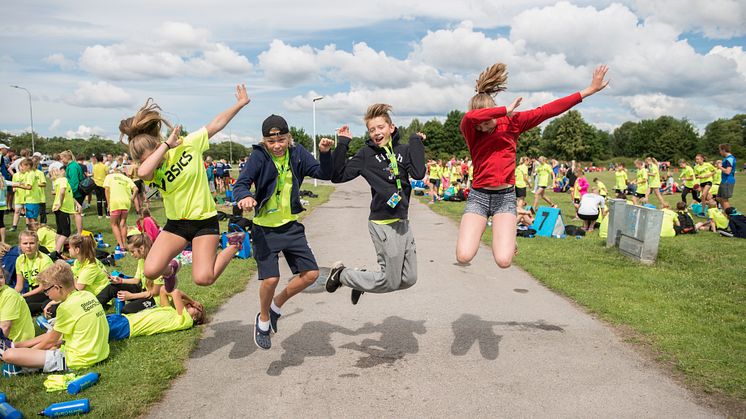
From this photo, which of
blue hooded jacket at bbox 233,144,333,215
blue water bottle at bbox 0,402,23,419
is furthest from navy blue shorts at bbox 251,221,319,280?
blue water bottle at bbox 0,402,23,419

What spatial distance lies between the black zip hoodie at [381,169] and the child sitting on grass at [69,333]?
2.67 metres

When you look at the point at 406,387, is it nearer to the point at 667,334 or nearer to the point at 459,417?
the point at 459,417

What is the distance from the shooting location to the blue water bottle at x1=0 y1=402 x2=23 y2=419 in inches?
150

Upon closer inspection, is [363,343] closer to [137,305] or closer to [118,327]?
[118,327]

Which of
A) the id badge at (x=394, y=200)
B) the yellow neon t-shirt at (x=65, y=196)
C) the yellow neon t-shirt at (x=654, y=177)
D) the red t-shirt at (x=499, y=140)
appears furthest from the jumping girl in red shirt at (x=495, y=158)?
the yellow neon t-shirt at (x=654, y=177)

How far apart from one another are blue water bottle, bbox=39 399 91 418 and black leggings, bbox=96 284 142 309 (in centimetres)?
307

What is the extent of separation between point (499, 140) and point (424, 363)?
224cm

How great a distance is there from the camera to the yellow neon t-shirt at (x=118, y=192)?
36.0ft

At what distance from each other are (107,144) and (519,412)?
12750cm

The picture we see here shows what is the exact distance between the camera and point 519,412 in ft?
12.6

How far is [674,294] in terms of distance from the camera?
7.36 metres

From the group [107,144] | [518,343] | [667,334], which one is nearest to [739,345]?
[667,334]

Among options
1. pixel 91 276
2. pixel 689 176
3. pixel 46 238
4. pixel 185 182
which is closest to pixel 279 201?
pixel 185 182

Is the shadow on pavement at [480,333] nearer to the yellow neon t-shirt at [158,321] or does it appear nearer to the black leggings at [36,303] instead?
the yellow neon t-shirt at [158,321]
